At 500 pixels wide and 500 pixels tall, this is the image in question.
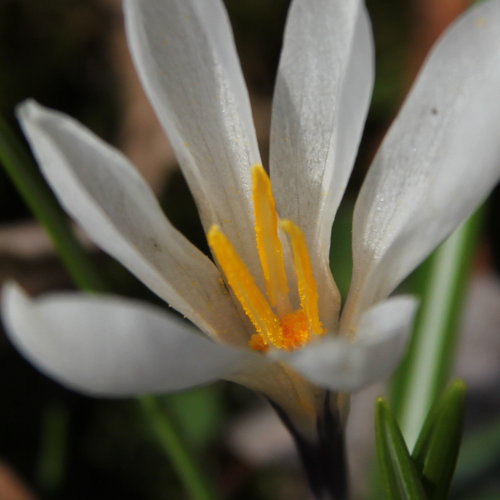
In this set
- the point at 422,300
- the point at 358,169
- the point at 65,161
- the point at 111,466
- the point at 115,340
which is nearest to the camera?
the point at 115,340

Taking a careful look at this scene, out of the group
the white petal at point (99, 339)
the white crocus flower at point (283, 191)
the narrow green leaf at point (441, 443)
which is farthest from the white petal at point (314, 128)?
the white petal at point (99, 339)

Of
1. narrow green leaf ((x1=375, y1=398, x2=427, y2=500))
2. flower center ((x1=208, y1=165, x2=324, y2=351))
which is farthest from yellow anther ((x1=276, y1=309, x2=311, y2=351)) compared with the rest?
narrow green leaf ((x1=375, y1=398, x2=427, y2=500))

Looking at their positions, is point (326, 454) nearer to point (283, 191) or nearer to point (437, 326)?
point (283, 191)

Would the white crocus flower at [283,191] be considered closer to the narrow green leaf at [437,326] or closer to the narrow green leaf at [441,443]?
the narrow green leaf at [441,443]

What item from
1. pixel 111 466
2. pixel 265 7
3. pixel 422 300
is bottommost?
pixel 111 466

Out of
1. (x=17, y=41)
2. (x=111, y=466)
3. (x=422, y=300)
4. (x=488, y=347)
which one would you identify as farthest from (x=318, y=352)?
(x=17, y=41)

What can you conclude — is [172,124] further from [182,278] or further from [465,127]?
[465,127]

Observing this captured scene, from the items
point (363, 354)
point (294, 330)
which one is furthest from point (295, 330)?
point (363, 354)

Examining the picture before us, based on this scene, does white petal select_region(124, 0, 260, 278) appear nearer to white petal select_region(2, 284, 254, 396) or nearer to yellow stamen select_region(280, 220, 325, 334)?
yellow stamen select_region(280, 220, 325, 334)
